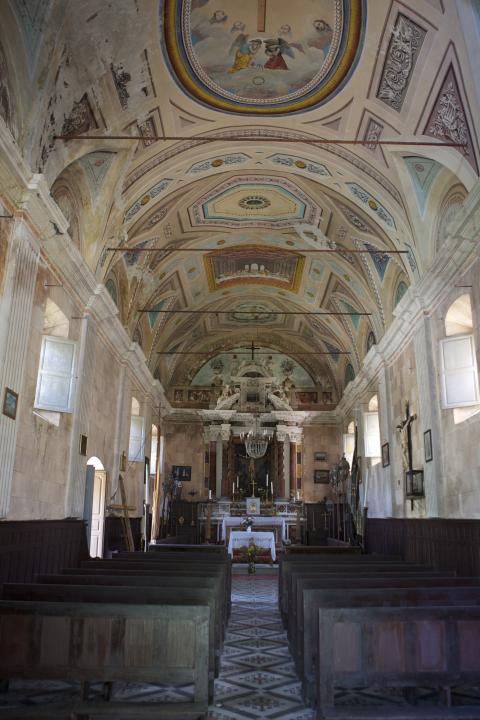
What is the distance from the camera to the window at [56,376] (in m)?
8.73

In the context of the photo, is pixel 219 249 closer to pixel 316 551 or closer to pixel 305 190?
pixel 305 190

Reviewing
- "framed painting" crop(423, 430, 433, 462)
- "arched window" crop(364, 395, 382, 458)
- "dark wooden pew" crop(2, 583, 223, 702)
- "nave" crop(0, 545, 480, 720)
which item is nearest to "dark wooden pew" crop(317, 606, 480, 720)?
"nave" crop(0, 545, 480, 720)

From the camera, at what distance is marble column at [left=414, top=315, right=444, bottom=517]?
10.6 m

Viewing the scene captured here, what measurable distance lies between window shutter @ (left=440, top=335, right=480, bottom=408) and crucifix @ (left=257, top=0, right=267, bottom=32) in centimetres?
555

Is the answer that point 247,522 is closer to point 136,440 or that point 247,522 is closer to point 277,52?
point 136,440

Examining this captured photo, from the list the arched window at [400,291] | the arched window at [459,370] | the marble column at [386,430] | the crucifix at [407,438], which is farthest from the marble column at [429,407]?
the marble column at [386,430]

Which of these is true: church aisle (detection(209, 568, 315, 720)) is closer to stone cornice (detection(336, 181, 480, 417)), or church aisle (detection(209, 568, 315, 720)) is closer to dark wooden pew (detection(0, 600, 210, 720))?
dark wooden pew (detection(0, 600, 210, 720))

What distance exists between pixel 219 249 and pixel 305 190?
303 centimetres

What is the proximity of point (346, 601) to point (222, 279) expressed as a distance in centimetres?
1410

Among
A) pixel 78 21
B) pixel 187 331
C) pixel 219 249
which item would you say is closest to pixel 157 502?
pixel 187 331

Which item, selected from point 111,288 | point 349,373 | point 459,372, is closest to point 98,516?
point 111,288

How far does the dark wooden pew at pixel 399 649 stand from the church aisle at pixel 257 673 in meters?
0.87

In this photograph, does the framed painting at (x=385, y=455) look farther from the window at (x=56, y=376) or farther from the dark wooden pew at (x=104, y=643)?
the dark wooden pew at (x=104, y=643)

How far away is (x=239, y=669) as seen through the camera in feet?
20.6
